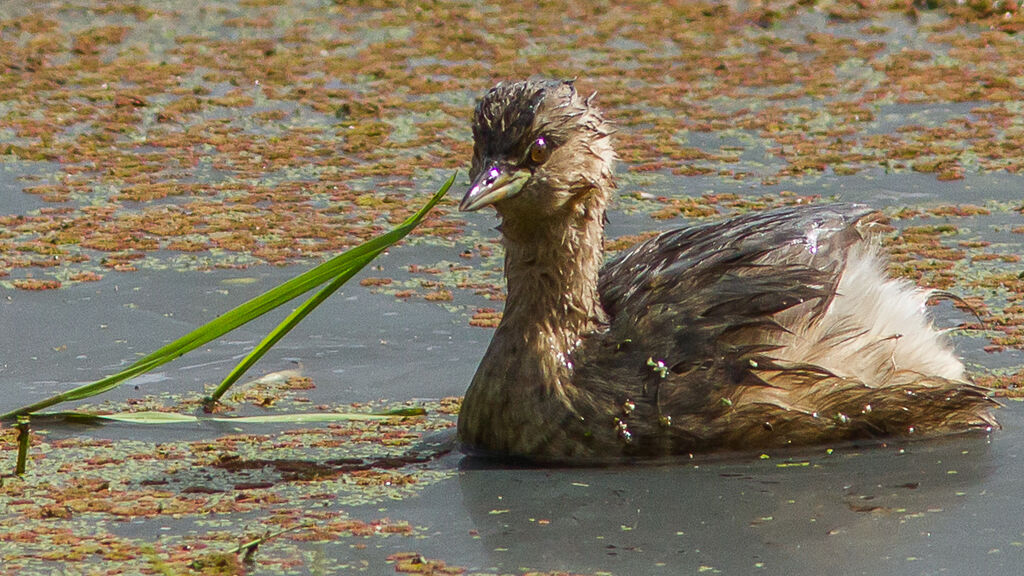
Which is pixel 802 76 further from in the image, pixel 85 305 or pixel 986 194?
pixel 85 305

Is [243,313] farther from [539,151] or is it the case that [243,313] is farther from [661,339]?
[661,339]

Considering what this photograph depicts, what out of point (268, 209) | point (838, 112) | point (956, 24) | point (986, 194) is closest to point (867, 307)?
point (986, 194)

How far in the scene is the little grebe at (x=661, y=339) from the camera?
563 cm

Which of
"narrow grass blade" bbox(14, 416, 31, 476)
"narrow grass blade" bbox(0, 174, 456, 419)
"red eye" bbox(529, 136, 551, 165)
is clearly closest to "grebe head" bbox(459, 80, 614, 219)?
"red eye" bbox(529, 136, 551, 165)

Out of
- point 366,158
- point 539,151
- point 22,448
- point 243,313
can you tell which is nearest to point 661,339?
point 539,151

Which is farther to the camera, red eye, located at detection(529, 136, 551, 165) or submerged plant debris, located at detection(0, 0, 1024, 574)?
red eye, located at detection(529, 136, 551, 165)

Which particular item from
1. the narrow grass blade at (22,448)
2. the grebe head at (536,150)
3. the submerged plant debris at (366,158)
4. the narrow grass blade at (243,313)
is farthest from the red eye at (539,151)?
the narrow grass blade at (22,448)

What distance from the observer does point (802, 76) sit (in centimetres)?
1063

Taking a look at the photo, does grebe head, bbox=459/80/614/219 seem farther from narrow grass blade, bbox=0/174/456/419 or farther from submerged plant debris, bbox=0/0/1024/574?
submerged plant debris, bbox=0/0/1024/574

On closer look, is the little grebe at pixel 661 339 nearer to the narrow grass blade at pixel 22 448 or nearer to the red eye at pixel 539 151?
the red eye at pixel 539 151

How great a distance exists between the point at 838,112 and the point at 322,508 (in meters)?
5.63

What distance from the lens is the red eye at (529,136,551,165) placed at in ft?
18.5

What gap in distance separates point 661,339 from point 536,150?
746 mm

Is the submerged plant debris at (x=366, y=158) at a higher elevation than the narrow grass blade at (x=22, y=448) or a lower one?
higher
